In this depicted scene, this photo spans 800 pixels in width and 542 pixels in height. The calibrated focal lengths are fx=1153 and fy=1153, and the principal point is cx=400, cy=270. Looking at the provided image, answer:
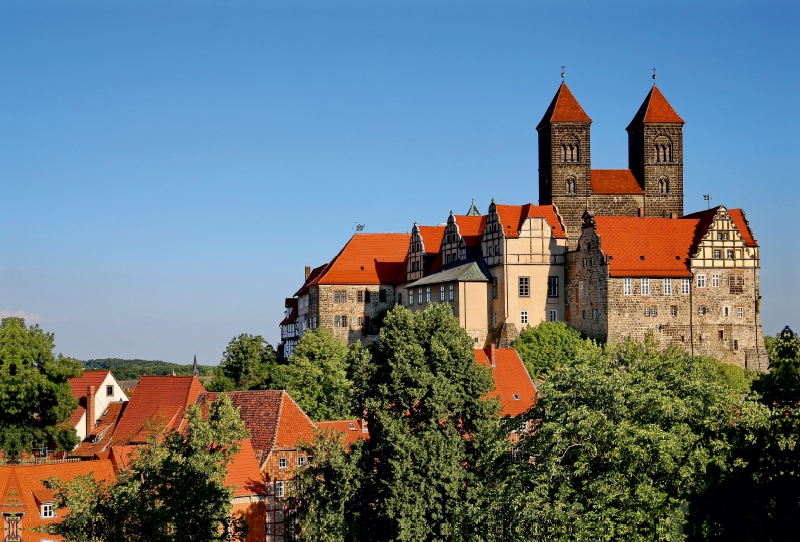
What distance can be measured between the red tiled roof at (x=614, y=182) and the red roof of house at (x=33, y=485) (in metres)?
45.7

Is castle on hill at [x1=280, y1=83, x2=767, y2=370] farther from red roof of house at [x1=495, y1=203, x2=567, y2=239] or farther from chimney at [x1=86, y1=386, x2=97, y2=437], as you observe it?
chimney at [x1=86, y1=386, x2=97, y2=437]

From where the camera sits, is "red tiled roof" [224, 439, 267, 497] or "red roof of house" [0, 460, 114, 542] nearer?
"red roof of house" [0, 460, 114, 542]

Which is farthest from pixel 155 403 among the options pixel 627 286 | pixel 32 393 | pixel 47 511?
pixel 627 286

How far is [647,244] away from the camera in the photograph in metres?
71.1

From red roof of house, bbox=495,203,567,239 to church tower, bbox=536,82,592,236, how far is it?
13.1 feet

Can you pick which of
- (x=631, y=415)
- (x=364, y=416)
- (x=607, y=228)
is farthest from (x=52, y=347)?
(x=631, y=415)

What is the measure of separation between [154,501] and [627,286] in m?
43.2

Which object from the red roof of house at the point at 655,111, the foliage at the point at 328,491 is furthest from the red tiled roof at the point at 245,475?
the red roof of house at the point at 655,111

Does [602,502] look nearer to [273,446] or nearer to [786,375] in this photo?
[786,375]

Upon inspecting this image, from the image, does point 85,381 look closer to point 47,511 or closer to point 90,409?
point 90,409

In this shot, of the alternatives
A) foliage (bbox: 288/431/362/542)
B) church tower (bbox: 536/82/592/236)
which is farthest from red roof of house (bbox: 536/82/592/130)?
foliage (bbox: 288/431/362/542)

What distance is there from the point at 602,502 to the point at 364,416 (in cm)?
1661

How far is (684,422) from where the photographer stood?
30.9m

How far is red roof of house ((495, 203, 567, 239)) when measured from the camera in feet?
241
